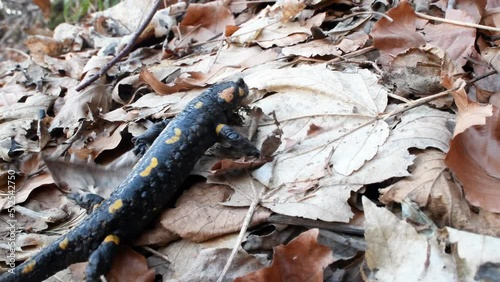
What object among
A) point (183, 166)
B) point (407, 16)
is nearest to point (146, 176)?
point (183, 166)

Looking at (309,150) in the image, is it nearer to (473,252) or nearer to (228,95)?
(228,95)

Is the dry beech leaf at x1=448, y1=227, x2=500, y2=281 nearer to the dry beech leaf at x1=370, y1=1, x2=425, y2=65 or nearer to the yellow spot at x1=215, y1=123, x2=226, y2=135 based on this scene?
the dry beech leaf at x1=370, y1=1, x2=425, y2=65

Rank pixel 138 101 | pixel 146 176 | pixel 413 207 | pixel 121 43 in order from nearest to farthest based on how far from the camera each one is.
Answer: pixel 413 207
pixel 146 176
pixel 138 101
pixel 121 43

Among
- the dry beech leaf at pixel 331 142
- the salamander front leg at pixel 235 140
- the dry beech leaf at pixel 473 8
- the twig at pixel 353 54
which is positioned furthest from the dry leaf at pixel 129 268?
the dry beech leaf at pixel 473 8

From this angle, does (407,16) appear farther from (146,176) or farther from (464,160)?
(146,176)

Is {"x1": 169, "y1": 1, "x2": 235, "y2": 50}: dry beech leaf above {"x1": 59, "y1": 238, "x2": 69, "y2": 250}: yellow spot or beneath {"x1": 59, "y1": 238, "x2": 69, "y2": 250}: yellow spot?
above

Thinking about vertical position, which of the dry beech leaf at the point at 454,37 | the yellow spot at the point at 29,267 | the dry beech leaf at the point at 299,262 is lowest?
the yellow spot at the point at 29,267

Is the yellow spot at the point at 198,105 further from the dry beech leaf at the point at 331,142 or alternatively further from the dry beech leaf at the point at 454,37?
the dry beech leaf at the point at 454,37

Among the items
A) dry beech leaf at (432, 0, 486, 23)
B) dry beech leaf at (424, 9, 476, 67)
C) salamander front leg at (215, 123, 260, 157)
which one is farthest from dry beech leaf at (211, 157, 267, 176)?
dry beech leaf at (432, 0, 486, 23)
